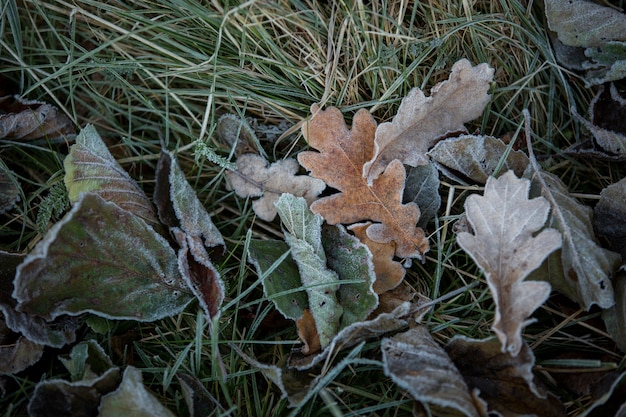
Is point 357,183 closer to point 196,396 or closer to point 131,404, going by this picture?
point 196,396

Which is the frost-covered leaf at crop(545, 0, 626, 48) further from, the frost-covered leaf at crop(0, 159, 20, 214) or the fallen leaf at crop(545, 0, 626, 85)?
the frost-covered leaf at crop(0, 159, 20, 214)

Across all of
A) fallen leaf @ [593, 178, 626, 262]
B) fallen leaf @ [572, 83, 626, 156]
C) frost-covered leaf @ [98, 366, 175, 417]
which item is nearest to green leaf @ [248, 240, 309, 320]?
frost-covered leaf @ [98, 366, 175, 417]

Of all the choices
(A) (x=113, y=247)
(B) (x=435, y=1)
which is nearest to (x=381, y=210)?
(B) (x=435, y=1)

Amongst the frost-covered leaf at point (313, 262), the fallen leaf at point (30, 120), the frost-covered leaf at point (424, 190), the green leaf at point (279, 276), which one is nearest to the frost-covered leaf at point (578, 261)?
the frost-covered leaf at point (424, 190)

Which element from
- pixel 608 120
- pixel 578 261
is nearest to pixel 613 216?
pixel 578 261

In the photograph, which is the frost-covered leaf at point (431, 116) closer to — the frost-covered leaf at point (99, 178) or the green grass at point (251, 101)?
the green grass at point (251, 101)
